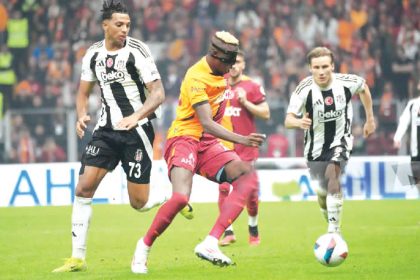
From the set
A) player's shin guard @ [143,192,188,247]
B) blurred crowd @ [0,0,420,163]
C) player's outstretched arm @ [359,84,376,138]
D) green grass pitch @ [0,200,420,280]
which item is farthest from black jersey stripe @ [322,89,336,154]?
blurred crowd @ [0,0,420,163]

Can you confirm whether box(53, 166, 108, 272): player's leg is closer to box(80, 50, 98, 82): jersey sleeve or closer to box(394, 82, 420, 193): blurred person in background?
box(80, 50, 98, 82): jersey sleeve

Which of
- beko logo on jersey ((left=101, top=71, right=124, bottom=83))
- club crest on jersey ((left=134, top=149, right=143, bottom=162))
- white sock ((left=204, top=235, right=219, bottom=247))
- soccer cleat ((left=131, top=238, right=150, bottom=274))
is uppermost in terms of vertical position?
beko logo on jersey ((left=101, top=71, right=124, bottom=83))

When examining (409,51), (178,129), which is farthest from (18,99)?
(178,129)

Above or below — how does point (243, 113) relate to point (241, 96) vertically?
below

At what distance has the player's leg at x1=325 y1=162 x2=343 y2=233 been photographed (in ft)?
37.6

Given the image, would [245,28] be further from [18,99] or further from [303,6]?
[18,99]

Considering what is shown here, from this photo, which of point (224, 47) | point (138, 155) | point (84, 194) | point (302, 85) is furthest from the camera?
point (302, 85)

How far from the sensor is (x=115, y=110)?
1007cm

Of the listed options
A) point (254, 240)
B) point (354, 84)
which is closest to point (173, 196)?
point (254, 240)

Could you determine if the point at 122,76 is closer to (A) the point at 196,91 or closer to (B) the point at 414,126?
(A) the point at 196,91

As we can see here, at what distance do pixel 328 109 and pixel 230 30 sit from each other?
43.9 feet

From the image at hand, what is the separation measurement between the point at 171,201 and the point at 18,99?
50.8ft

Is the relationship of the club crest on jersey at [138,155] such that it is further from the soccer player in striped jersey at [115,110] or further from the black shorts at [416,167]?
the black shorts at [416,167]

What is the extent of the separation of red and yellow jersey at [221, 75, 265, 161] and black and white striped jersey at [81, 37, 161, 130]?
3.98 meters
